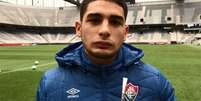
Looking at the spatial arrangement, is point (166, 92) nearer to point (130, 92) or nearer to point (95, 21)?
point (130, 92)

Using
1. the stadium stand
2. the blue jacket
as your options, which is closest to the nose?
the blue jacket

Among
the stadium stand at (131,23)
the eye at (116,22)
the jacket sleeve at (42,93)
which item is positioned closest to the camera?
the eye at (116,22)

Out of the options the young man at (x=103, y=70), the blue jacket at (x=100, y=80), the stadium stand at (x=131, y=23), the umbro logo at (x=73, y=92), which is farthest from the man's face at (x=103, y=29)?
the stadium stand at (x=131, y=23)

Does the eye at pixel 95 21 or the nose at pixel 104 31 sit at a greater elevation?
the eye at pixel 95 21

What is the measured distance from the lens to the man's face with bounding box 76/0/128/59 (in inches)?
109

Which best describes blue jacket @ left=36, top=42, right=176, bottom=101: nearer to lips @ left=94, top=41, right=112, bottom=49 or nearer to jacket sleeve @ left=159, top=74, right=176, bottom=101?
jacket sleeve @ left=159, top=74, right=176, bottom=101

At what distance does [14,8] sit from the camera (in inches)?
4011

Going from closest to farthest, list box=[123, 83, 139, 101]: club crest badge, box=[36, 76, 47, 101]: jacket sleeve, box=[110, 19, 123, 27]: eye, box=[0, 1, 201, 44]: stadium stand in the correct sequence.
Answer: box=[123, 83, 139, 101]: club crest badge < box=[110, 19, 123, 27]: eye < box=[36, 76, 47, 101]: jacket sleeve < box=[0, 1, 201, 44]: stadium stand

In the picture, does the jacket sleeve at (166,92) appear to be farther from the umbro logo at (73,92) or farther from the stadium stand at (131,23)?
the stadium stand at (131,23)

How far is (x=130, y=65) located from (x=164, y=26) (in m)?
96.6

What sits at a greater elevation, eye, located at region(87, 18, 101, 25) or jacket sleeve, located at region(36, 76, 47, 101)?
eye, located at region(87, 18, 101, 25)

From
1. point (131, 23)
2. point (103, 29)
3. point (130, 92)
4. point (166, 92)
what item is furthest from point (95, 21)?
point (131, 23)

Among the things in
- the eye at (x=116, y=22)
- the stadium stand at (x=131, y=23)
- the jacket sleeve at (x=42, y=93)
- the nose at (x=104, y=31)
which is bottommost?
the jacket sleeve at (x=42, y=93)

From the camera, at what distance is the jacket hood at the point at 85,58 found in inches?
114
